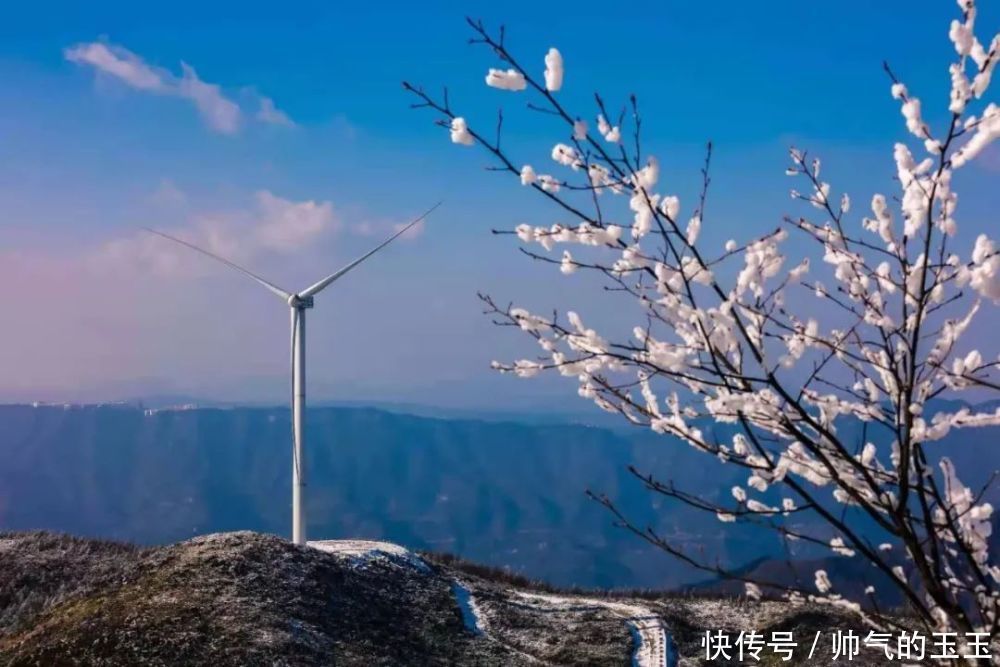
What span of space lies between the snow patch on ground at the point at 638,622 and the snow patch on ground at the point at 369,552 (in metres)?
3.25

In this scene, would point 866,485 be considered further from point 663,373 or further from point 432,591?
point 432,591

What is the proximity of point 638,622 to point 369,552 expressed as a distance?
731 centimetres

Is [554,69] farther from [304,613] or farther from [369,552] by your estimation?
[369,552]

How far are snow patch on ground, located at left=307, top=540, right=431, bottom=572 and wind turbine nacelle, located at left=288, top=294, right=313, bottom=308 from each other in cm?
646

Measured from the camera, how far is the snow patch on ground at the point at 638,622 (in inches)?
851

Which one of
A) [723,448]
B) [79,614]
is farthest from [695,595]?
[723,448]

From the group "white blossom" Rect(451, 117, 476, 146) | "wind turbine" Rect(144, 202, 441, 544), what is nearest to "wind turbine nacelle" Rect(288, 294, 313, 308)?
"wind turbine" Rect(144, 202, 441, 544)

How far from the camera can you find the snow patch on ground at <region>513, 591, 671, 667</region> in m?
21.6

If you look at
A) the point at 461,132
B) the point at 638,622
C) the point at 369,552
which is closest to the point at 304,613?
the point at 369,552

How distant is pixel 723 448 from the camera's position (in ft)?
22.8

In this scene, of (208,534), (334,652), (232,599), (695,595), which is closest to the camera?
(334,652)

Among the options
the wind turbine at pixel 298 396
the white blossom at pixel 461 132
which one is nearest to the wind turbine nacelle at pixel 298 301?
the wind turbine at pixel 298 396

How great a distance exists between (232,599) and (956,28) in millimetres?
18099

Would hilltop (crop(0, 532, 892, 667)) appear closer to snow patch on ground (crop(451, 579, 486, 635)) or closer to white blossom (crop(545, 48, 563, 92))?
snow patch on ground (crop(451, 579, 486, 635))
